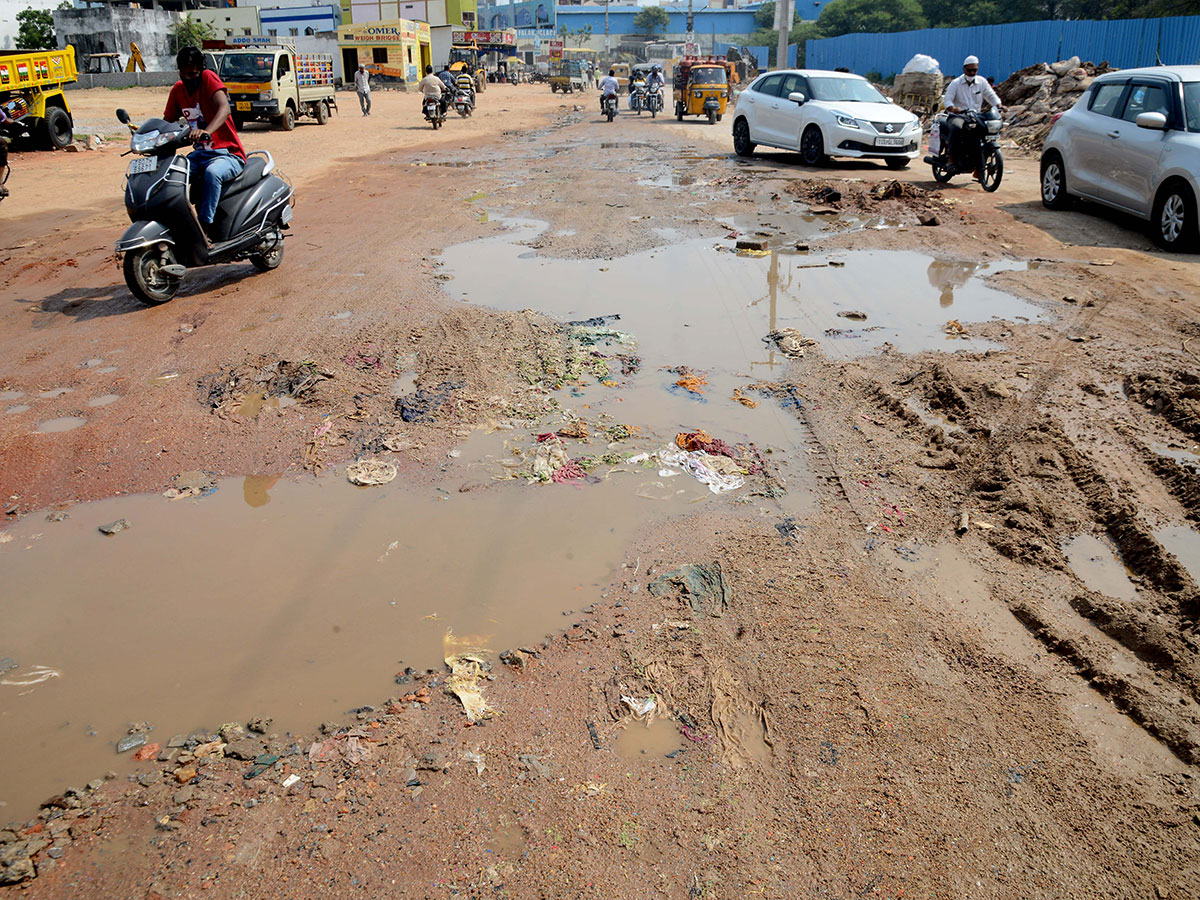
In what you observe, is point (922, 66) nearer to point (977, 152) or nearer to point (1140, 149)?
point (977, 152)

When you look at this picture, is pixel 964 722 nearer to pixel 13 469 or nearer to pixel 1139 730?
pixel 1139 730

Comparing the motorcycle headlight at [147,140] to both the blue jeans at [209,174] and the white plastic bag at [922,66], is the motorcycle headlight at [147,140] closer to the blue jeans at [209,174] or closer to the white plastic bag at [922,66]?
the blue jeans at [209,174]

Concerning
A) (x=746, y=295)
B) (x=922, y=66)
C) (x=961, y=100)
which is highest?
(x=922, y=66)

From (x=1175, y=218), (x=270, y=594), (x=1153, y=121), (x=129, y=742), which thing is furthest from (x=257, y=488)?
(x=1153, y=121)

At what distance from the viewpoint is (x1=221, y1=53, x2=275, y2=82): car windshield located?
22719 millimetres

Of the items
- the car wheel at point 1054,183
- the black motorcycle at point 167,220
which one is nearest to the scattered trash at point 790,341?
the black motorcycle at point 167,220

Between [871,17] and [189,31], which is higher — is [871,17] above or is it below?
above

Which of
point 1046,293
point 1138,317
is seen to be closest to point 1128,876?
point 1138,317

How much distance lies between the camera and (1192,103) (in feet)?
28.3

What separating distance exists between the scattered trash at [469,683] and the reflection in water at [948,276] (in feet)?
18.0

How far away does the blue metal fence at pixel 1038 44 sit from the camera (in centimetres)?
2194

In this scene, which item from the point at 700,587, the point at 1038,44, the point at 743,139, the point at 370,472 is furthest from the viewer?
the point at 1038,44

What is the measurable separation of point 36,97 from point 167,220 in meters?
14.1

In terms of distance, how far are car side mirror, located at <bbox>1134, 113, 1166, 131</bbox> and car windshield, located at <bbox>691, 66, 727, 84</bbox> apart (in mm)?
20221
